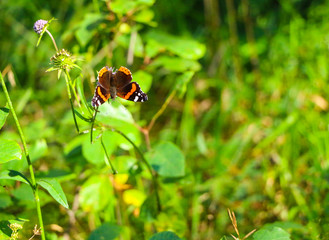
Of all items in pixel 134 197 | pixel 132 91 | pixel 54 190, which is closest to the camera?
pixel 54 190

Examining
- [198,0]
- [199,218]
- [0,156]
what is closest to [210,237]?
[199,218]

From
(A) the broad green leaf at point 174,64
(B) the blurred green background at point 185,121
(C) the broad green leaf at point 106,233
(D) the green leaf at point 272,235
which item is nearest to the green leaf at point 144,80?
(B) the blurred green background at point 185,121

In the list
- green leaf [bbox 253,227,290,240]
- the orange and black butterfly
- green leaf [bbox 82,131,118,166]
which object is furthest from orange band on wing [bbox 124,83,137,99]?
green leaf [bbox 253,227,290,240]

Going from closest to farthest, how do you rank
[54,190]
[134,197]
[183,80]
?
[54,190], [183,80], [134,197]

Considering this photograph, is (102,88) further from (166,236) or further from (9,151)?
(166,236)

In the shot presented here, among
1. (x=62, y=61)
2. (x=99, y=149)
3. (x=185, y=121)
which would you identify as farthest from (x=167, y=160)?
(x=185, y=121)

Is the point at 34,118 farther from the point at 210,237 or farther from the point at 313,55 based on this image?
the point at 313,55

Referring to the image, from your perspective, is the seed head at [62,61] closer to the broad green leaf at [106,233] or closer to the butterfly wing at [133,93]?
the butterfly wing at [133,93]
